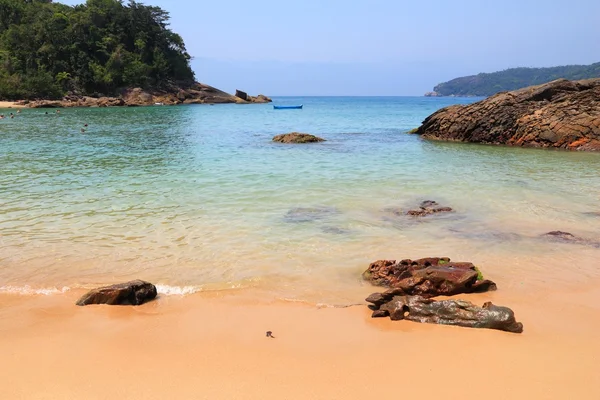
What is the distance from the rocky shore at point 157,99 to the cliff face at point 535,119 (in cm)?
6125

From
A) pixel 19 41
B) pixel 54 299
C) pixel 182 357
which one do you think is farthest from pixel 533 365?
pixel 19 41

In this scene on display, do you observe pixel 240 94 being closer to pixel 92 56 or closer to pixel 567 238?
pixel 92 56

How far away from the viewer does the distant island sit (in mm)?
74000

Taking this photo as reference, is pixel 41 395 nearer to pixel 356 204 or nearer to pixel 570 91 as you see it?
pixel 356 204

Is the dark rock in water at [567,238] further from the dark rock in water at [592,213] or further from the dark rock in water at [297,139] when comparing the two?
the dark rock in water at [297,139]

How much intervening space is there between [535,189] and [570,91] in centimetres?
1524

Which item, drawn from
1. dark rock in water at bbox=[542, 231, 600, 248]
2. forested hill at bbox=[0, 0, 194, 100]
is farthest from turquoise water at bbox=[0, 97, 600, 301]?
forested hill at bbox=[0, 0, 194, 100]

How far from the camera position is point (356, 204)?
1082cm

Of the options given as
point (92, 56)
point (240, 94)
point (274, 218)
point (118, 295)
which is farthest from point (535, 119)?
point (240, 94)

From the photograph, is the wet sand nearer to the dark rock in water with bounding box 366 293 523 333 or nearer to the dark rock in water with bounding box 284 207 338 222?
the dark rock in water with bounding box 366 293 523 333

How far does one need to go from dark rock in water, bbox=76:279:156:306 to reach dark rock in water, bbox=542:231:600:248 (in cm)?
709

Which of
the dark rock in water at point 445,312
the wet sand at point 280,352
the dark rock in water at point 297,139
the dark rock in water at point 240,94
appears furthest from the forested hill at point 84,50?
the dark rock in water at point 445,312

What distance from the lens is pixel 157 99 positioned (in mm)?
84875

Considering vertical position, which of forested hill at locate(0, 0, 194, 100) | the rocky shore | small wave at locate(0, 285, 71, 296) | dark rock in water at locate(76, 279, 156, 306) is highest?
forested hill at locate(0, 0, 194, 100)
